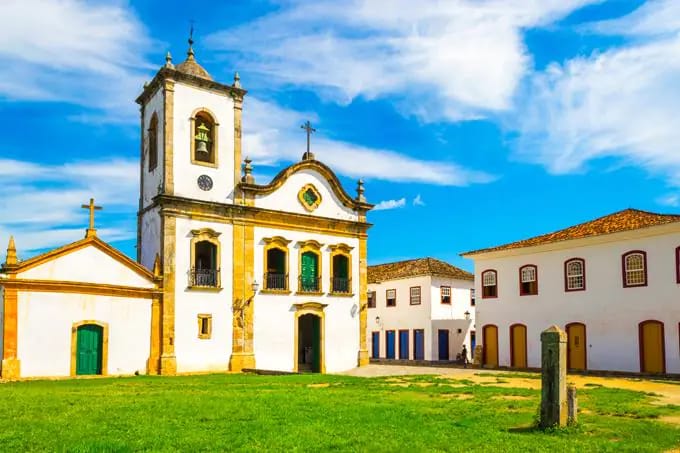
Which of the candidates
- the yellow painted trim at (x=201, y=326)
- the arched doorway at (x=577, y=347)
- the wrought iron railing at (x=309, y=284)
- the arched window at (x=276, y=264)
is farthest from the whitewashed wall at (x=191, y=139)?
the arched doorway at (x=577, y=347)

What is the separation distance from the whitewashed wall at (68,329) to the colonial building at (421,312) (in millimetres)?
21425

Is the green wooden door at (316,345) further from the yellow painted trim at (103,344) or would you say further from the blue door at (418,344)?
the blue door at (418,344)

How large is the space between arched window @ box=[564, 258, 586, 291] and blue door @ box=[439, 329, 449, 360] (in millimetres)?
14602

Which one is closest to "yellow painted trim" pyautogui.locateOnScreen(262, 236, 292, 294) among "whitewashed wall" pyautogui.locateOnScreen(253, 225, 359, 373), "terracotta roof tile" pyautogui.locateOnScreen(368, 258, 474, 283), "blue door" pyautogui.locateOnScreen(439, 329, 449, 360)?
"whitewashed wall" pyautogui.locateOnScreen(253, 225, 359, 373)

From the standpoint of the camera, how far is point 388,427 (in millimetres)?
10438

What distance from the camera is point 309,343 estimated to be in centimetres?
3097

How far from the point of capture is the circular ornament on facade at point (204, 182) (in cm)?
2666

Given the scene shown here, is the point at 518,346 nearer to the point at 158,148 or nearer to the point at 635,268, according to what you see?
the point at 635,268

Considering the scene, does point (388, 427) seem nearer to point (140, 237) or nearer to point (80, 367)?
point (80, 367)

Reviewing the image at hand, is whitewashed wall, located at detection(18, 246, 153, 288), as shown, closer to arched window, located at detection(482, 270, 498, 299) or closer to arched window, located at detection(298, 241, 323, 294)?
arched window, located at detection(298, 241, 323, 294)

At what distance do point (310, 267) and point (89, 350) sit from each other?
9625mm

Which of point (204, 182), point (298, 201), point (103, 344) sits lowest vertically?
point (103, 344)

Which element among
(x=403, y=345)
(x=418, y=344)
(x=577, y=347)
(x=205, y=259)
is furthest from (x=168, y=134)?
(x=403, y=345)

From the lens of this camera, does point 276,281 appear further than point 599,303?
Yes
